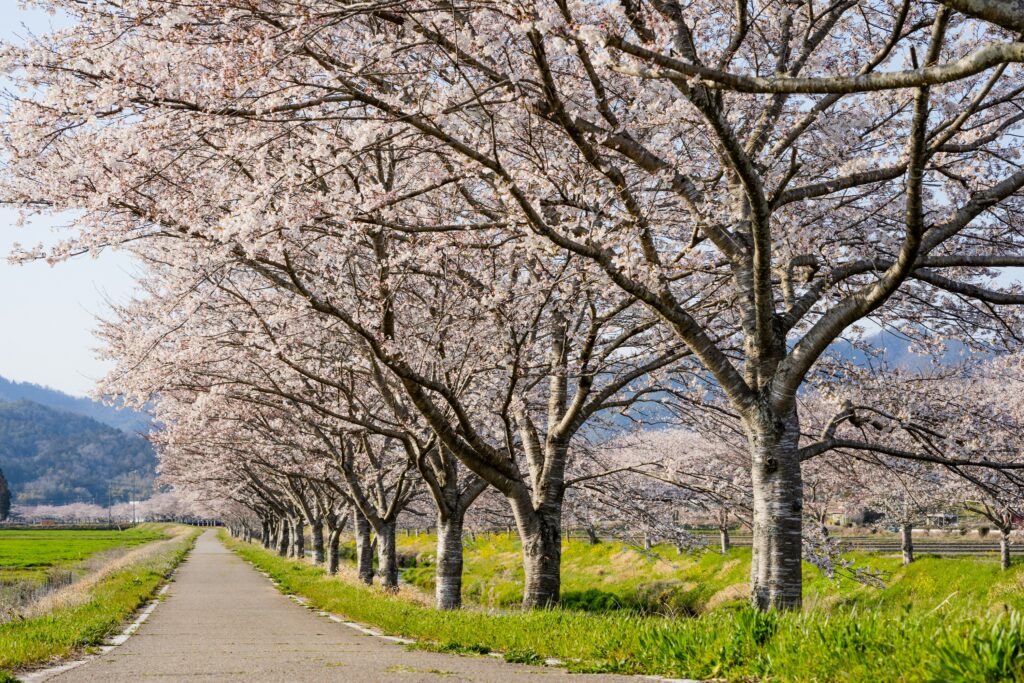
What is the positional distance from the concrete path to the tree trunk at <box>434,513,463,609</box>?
2044 millimetres

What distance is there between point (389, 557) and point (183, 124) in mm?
15526

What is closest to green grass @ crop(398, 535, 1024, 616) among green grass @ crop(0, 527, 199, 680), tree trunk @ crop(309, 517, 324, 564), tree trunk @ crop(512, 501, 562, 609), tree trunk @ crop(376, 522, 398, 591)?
tree trunk @ crop(512, 501, 562, 609)

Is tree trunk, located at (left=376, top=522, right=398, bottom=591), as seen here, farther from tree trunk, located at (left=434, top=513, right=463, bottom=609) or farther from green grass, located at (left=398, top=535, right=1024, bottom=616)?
tree trunk, located at (left=434, top=513, right=463, bottom=609)

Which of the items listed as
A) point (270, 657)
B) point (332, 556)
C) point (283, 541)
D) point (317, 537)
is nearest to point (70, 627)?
point (270, 657)

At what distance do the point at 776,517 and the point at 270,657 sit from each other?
18.7 ft

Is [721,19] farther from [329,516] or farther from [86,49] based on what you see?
[329,516]

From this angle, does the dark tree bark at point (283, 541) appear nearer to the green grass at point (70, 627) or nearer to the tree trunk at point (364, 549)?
the tree trunk at point (364, 549)

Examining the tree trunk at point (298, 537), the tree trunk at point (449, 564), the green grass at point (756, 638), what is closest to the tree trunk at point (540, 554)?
the green grass at point (756, 638)

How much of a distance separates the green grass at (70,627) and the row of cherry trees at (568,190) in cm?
381

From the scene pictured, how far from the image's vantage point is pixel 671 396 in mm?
14773

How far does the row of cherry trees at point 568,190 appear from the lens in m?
7.45

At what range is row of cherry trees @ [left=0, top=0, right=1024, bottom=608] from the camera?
745 cm

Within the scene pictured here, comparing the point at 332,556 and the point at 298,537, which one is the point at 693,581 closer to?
the point at 332,556

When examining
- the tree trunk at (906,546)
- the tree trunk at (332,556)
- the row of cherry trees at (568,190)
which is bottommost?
the tree trunk at (332,556)
